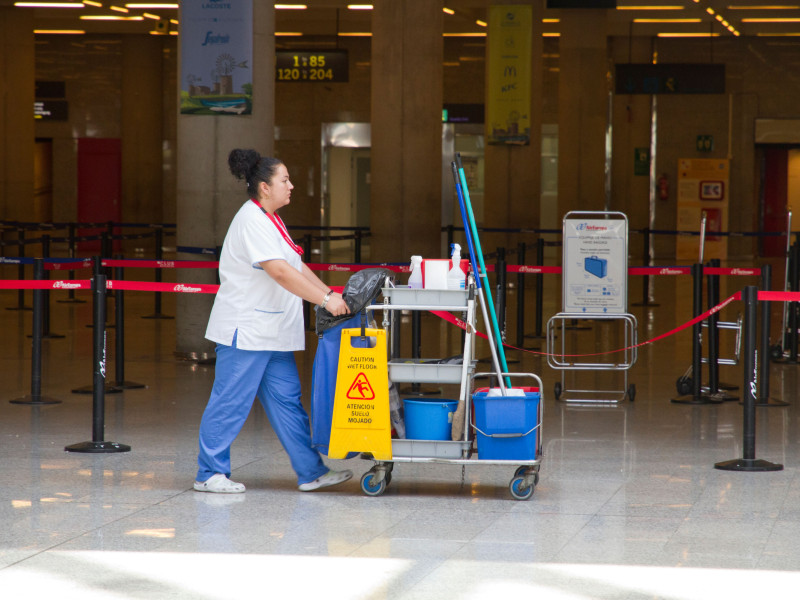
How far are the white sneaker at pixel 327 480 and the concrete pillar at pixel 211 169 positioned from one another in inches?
214

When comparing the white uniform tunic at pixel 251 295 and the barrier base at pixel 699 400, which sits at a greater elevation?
the white uniform tunic at pixel 251 295

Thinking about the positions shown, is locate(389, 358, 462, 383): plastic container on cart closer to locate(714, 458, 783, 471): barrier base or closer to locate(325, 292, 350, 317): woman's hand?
locate(325, 292, 350, 317): woman's hand

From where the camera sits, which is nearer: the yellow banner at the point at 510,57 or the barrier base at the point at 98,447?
the barrier base at the point at 98,447

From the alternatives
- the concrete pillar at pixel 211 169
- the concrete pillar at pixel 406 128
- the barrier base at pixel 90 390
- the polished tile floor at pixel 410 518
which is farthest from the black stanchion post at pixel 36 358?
the concrete pillar at pixel 406 128

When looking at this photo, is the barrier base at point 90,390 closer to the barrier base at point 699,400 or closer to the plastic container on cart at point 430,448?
the plastic container on cart at point 430,448

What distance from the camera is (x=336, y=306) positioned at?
234 inches

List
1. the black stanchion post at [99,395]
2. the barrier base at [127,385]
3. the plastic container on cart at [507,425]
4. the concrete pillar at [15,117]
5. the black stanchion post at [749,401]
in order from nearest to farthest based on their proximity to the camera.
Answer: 1. the plastic container on cart at [507,425]
2. the black stanchion post at [749,401]
3. the black stanchion post at [99,395]
4. the barrier base at [127,385]
5. the concrete pillar at [15,117]

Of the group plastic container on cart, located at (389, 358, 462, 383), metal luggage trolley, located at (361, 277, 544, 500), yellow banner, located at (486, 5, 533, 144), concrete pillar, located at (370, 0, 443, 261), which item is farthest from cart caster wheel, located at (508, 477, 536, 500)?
yellow banner, located at (486, 5, 533, 144)

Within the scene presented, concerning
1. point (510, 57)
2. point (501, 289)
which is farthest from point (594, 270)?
point (510, 57)

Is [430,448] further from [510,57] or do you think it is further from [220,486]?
[510,57]

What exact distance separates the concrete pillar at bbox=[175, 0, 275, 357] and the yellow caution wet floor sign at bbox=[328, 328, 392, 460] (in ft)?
18.9

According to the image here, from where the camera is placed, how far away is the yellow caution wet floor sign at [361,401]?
602 cm

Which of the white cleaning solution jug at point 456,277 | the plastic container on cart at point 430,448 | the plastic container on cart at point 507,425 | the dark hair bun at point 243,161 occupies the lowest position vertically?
the plastic container on cart at point 430,448

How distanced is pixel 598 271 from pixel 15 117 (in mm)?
17161
